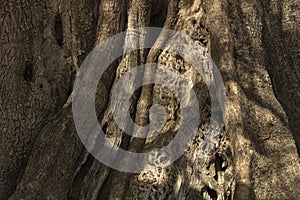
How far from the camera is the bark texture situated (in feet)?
12.1

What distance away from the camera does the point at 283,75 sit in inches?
208

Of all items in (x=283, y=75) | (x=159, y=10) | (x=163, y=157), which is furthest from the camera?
(x=283, y=75)

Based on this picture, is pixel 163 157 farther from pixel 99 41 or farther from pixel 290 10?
pixel 290 10

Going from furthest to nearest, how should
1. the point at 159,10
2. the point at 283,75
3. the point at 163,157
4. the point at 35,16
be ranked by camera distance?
1. the point at 283,75
2. the point at 159,10
3. the point at 35,16
4. the point at 163,157

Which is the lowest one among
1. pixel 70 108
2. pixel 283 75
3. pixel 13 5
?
pixel 283 75

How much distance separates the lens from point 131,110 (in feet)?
13.1

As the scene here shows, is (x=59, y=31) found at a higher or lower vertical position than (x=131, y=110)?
higher

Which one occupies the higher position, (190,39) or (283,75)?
(190,39)

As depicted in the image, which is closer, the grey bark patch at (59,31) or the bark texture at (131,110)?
the bark texture at (131,110)

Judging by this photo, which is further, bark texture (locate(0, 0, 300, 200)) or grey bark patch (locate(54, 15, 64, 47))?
grey bark patch (locate(54, 15, 64, 47))

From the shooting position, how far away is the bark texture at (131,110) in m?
3.70

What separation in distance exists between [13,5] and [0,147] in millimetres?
917

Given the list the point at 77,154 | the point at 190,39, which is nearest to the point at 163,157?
the point at 77,154

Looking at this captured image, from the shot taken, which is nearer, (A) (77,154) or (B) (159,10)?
(A) (77,154)
